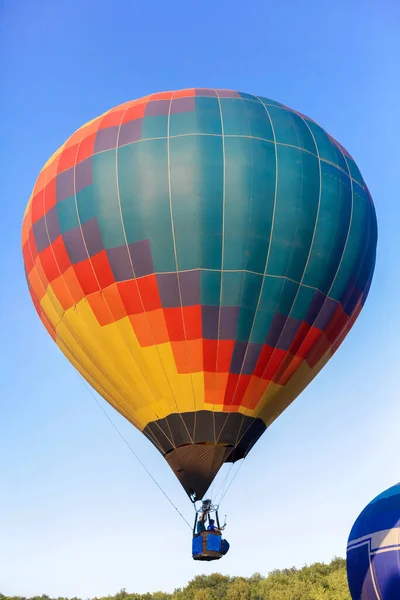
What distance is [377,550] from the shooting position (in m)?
10.8

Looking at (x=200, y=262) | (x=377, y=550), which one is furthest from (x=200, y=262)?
(x=377, y=550)

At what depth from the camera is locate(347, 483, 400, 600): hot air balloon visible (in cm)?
1040

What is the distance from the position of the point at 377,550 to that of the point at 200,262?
557 centimetres

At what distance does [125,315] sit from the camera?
33.2ft

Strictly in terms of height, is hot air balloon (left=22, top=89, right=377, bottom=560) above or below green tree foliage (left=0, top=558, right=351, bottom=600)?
above

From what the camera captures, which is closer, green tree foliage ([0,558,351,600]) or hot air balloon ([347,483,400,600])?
hot air balloon ([347,483,400,600])

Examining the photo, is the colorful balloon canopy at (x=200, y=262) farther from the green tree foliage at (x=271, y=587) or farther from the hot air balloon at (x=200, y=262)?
the green tree foliage at (x=271, y=587)

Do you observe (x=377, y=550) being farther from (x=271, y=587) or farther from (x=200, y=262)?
(x=271, y=587)

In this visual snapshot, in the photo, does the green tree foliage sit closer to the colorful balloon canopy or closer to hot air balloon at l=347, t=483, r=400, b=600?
hot air balloon at l=347, t=483, r=400, b=600

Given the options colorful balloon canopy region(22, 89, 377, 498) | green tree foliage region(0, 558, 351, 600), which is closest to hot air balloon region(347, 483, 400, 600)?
colorful balloon canopy region(22, 89, 377, 498)

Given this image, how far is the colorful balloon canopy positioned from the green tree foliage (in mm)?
A: 24726

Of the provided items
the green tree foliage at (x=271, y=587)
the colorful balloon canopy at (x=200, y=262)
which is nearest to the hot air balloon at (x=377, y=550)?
the colorful balloon canopy at (x=200, y=262)

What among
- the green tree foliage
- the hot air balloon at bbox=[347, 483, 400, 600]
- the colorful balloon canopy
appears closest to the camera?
the colorful balloon canopy

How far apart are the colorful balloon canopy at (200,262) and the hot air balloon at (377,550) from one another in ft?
8.54
